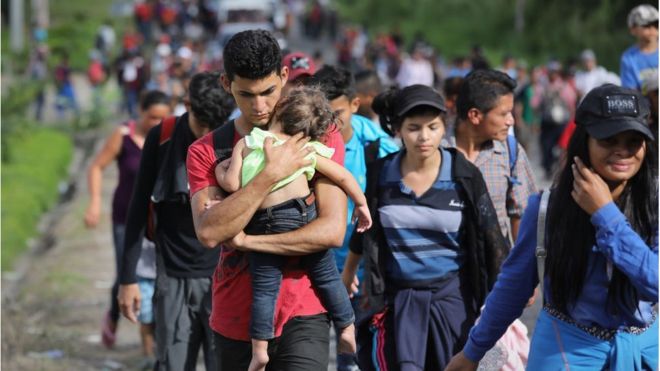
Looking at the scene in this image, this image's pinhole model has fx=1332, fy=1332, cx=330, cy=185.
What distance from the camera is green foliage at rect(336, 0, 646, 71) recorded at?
3819 centimetres

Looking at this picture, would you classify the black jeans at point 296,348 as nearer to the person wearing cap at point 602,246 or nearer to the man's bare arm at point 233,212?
the man's bare arm at point 233,212

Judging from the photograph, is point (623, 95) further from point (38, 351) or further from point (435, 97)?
point (38, 351)

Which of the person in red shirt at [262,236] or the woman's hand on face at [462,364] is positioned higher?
the person in red shirt at [262,236]

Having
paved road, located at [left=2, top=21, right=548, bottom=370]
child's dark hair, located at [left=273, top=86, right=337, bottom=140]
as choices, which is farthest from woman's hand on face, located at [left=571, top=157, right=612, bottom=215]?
paved road, located at [left=2, top=21, right=548, bottom=370]

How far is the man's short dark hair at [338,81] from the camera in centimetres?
625

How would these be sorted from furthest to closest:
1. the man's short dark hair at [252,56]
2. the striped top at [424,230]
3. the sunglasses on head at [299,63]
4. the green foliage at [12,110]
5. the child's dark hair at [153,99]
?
1. the green foliage at [12,110]
2. the child's dark hair at [153,99]
3. the sunglasses on head at [299,63]
4. the striped top at [424,230]
5. the man's short dark hair at [252,56]

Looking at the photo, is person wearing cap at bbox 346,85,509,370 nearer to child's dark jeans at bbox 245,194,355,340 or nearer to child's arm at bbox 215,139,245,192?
child's dark jeans at bbox 245,194,355,340

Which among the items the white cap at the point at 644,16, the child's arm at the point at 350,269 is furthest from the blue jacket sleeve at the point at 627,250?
the white cap at the point at 644,16

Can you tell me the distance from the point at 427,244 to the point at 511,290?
113 centimetres

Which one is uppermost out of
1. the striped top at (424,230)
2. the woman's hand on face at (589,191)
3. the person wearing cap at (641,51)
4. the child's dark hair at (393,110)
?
the person wearing cap at (641,51)

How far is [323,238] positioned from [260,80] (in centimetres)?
59

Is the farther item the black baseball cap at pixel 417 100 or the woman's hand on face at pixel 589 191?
the black baseball cap at pixel 417 100

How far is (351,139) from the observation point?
20.8 feet

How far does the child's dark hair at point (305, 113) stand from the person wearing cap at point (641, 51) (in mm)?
4446
